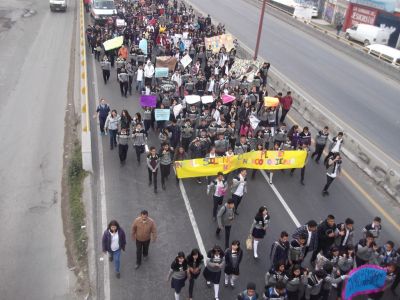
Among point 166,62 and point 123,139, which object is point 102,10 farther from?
point 123,139

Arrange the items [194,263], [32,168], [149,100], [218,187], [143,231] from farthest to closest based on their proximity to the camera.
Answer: [149,100]
[32,168]
[218,187]
[143,231]
[194,263]

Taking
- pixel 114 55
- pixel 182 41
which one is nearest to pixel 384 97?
pixel 182 41

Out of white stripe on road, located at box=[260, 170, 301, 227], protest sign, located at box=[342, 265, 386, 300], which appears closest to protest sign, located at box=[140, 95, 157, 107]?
white stripe on road, located at box=[260, 170, 301, 227]

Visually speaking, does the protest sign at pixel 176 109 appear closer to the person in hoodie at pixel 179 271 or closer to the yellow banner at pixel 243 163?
the yellow banner at pixel 243 163

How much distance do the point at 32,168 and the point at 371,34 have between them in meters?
33.6

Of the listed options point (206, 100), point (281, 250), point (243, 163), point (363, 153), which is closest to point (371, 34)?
point (363, 153)

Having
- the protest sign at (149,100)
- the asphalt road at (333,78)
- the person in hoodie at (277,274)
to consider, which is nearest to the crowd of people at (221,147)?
the person in hoodie at (277,274)

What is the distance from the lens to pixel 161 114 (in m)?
14.1

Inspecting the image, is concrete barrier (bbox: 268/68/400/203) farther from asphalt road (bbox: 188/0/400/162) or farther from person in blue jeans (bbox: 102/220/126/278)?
person in blue jeans (bbox: 102/220/126/278)

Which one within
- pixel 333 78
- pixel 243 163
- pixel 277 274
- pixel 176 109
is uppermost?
pixel 176 109

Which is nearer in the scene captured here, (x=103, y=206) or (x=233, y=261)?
(x=233, y=261)

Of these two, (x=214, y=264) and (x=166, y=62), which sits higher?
(x=166, y=62)

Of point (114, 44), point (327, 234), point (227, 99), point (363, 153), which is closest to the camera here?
point (327, 234)

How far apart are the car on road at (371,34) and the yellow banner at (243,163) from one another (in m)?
29.0
